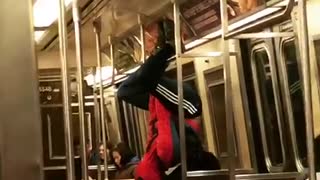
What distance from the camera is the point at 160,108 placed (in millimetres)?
4375

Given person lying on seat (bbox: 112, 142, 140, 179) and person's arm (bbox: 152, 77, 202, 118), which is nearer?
person's arm (bbox: 152, 77, 202, 118)

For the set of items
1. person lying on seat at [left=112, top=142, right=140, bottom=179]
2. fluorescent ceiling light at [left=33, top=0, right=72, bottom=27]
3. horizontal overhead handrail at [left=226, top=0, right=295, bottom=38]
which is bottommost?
person lying on seat at [left=112, top=142, right=140, bottom=179]

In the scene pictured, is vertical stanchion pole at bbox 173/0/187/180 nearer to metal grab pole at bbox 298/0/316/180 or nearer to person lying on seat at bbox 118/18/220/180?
person lying on seat at bbox 118/18/220/180

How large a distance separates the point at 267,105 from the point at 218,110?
670 mm

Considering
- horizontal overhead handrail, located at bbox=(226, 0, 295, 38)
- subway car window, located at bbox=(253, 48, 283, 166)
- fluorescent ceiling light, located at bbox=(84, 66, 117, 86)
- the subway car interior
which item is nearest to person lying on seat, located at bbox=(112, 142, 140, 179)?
the subway car interior

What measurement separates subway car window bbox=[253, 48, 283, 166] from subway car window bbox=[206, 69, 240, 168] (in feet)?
1.46

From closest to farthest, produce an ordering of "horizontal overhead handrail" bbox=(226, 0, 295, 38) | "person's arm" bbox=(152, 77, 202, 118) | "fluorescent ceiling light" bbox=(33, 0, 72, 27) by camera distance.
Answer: "horizontal overhead handrail" bbox=(226, 0, 295, 38) → "fluorescent ceiling light" bbox=(33, 0, 72, 27) → "person's arm" bbox=(152, 77, 202, 118)

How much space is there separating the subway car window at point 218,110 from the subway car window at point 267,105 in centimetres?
45

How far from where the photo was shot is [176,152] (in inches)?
170

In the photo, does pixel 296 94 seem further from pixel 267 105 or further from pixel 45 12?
pixel 45 12

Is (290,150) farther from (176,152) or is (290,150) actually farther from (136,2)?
(136,2)

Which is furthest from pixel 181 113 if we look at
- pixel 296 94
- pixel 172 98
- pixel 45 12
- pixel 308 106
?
pixel 308 106

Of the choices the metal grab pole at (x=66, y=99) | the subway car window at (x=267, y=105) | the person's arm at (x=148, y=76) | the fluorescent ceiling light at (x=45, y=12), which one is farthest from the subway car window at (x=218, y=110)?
the metal grab pole at (x=66, y=99)

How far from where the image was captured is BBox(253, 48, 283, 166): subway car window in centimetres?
479
